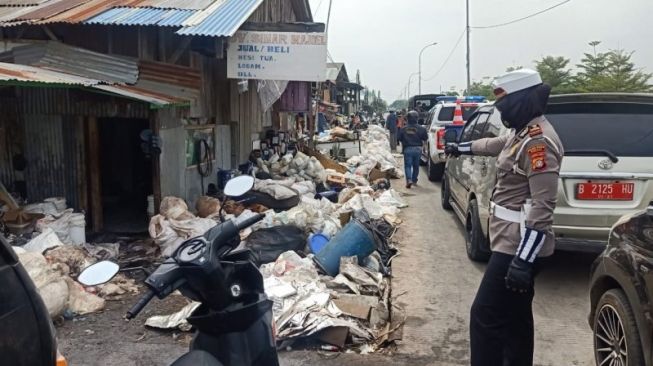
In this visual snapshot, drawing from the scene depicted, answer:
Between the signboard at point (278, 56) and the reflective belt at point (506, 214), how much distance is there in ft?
17.6

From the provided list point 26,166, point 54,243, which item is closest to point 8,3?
point 26,166

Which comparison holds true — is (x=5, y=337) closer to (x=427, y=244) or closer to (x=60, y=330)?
(x=60, y=330)

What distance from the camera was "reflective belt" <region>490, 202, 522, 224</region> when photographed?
3.18m

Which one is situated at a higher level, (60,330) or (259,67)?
(259,67)

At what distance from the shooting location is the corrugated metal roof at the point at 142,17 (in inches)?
302

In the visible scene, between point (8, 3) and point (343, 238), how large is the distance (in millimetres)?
7584

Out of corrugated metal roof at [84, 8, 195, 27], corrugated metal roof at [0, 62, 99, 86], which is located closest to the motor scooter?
corrugated metal roof at [0, 62, 99, 86]

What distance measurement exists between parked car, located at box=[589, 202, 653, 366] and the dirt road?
80 cm

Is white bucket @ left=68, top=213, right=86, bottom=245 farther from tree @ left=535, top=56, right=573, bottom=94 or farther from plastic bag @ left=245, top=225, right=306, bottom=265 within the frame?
tree @ left=535, top=56, right=573, bottom=94

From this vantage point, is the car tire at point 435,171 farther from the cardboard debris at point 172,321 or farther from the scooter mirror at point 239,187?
the scooter mirror at point 239,187

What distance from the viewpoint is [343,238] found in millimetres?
6086

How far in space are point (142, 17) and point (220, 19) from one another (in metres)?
1.12

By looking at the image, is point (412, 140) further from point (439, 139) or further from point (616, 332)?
point (616, 332)

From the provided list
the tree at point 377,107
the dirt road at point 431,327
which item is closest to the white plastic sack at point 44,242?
the dirt road at point 431,327
